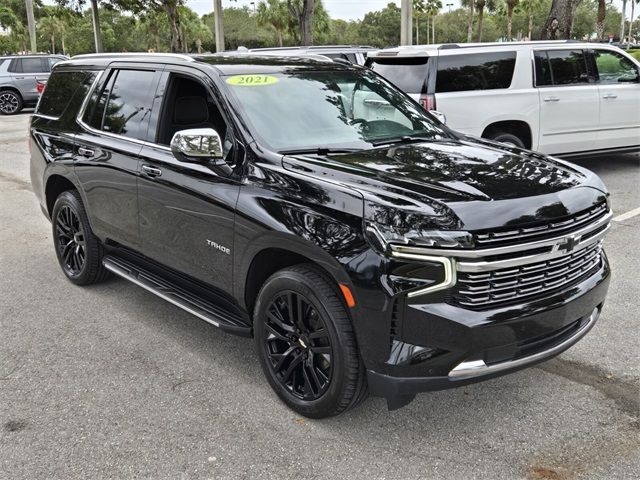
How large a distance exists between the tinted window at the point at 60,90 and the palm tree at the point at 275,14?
2282 inches

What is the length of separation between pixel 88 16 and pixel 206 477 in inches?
3026

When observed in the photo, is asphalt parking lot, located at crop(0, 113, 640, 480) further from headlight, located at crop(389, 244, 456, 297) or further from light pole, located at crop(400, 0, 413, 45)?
light pole, located at crop(400, 0, 413, 45)

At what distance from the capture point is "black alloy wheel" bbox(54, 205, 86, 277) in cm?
534

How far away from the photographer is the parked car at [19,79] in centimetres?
2128

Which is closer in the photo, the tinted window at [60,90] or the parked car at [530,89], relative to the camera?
the tinted window at [60,90]

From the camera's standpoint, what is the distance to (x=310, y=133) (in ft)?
12.9

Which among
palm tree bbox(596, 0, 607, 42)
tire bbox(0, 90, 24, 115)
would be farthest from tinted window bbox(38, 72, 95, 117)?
palm tree bbox(596, 0, 607, 42)

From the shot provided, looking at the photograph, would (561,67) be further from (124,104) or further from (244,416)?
(244,416)

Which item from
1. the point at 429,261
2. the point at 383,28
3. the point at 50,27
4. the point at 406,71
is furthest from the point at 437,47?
the point at 383,28

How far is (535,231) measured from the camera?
2988 millimetres

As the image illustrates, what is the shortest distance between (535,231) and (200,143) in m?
1.85

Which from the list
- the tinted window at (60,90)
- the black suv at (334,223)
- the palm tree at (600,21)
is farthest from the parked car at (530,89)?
the palm tree at (600,21)

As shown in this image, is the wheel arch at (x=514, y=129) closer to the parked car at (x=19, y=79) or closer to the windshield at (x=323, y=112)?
the windshield at (x=323, y=112)

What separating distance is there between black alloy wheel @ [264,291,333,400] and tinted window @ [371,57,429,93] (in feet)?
18.4
